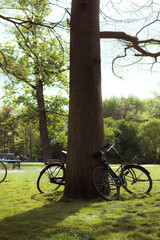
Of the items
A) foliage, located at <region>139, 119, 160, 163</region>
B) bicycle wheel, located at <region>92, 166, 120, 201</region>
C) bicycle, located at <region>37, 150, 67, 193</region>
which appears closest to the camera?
bicycle wheel, located at <region>92, 166, 120, 201</region>

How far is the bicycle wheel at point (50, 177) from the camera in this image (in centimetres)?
608

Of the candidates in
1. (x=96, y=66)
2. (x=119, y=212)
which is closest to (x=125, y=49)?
(x=96, y=66)

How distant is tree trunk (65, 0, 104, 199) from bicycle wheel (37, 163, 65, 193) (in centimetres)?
85

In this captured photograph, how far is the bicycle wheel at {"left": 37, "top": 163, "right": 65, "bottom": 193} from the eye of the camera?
6.08 metres

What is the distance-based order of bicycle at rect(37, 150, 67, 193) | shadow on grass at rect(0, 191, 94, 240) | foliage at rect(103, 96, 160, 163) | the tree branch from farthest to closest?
foliage at rect(103, 96, 160, 163)
the tree branch
bicycle at rect(37, 150, 67, 193)
shadow on grass at rect(0, 191, 94, 240)

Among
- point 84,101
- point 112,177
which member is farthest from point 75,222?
point 84,101

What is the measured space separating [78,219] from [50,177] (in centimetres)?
266

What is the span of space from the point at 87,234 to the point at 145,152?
138 ft

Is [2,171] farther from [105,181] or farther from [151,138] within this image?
[151,138]

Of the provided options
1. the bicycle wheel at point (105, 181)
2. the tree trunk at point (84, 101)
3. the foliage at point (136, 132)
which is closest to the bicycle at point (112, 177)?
the bicycle wheel at point (105, 181)

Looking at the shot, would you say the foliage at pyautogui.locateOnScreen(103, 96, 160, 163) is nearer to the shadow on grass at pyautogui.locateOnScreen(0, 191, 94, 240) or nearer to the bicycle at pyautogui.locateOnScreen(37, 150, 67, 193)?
the bicycle at pyautogui.locateOnScreen(37, 150, 67, 193)

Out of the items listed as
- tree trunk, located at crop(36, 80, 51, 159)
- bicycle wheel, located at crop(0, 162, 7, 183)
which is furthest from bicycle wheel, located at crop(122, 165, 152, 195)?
tree trunk, located at crop(36, 80, 51, 159)

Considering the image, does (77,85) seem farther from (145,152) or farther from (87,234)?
(145,152)

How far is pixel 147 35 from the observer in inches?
358
